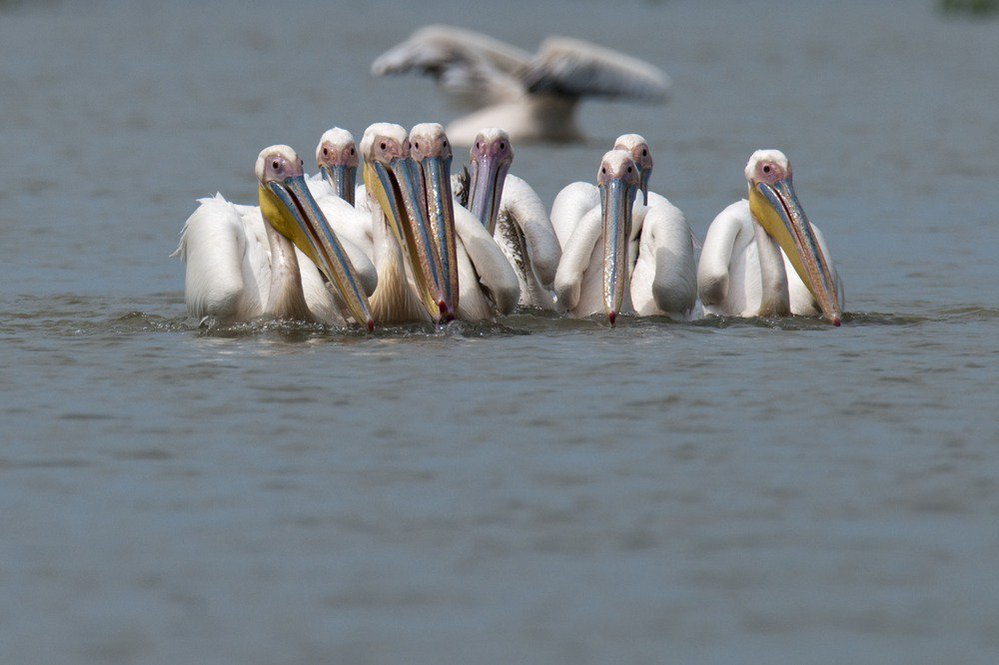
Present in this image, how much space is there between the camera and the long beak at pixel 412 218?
325 inches

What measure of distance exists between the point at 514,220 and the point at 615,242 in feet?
3.40

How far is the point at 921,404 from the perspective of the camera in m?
6.70

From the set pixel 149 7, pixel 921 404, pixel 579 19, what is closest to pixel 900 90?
pixel 921 404

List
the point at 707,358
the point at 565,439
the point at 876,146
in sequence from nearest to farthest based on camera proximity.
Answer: the point at 565,439
the point at 707,358
the point at 876,146

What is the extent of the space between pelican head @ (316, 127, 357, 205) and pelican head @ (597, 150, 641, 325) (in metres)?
1.31

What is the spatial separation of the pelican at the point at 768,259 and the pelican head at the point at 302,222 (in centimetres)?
161

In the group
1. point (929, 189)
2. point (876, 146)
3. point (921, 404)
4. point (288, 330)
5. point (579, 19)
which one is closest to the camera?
point (921, 404)

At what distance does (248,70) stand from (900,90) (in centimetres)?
984

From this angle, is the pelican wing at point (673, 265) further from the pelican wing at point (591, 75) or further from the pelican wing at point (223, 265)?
the pelican wing at point (591, 75)

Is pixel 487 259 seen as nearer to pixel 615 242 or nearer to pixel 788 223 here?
pixel 615 242

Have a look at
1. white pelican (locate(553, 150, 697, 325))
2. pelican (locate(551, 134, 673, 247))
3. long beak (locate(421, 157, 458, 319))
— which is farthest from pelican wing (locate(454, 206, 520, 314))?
pelican (locate(551, 134, 673, 247))

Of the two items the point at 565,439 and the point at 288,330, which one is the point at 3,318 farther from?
the point at 565,439

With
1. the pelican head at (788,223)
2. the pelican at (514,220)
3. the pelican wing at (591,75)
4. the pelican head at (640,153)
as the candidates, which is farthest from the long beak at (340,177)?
A: the pelican wing at (591,75)

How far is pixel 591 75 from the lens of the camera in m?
19.0
